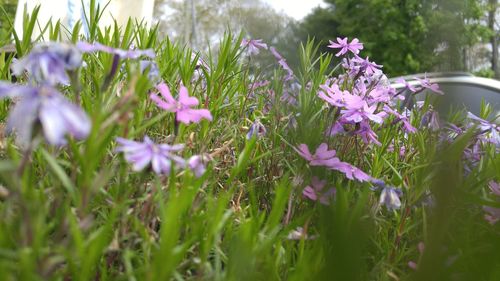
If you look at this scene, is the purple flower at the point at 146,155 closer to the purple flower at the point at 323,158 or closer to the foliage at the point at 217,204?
the foliage at the point at 217,204

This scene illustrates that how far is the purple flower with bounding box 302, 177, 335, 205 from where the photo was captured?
1.87 ft

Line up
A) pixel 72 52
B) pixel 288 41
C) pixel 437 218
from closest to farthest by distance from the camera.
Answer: pixel 437 218, pixel 72 52, pixel 288 41

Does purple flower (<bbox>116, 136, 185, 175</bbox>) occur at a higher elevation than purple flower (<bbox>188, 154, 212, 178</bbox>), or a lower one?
higher

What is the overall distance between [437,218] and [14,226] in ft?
1.95

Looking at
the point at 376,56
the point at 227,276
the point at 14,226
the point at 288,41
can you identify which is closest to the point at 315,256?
the point at 227,276

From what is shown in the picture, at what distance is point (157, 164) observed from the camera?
670 millimetres

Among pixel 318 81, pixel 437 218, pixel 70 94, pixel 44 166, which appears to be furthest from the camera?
pixel 318 81

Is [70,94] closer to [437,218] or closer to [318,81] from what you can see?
[318,81]

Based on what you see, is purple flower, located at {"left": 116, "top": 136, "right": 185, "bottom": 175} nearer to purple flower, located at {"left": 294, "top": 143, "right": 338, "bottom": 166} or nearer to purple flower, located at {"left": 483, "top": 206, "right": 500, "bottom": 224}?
purple flower, located at {"left": 294, "top": 143, "right": 338, "bottom": 166}

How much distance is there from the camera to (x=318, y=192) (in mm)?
676

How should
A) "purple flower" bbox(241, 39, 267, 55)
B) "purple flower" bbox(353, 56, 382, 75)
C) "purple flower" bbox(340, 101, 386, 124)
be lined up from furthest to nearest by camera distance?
"purple flower" bbox(241, 39, 267, 55)
"purple flower" bbox(353, 56, 382, 75)
"purple flower" bbox(340, 101, 386, 124)

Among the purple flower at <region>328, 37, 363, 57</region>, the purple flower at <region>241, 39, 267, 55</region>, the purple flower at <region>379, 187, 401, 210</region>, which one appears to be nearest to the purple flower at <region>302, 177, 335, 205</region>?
the purple flower at <region>379, 187, 401, 210</region>

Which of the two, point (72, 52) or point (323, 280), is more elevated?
point (72, 52)

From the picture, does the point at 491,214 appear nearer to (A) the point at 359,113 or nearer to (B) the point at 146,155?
(A) the point at 359,113
